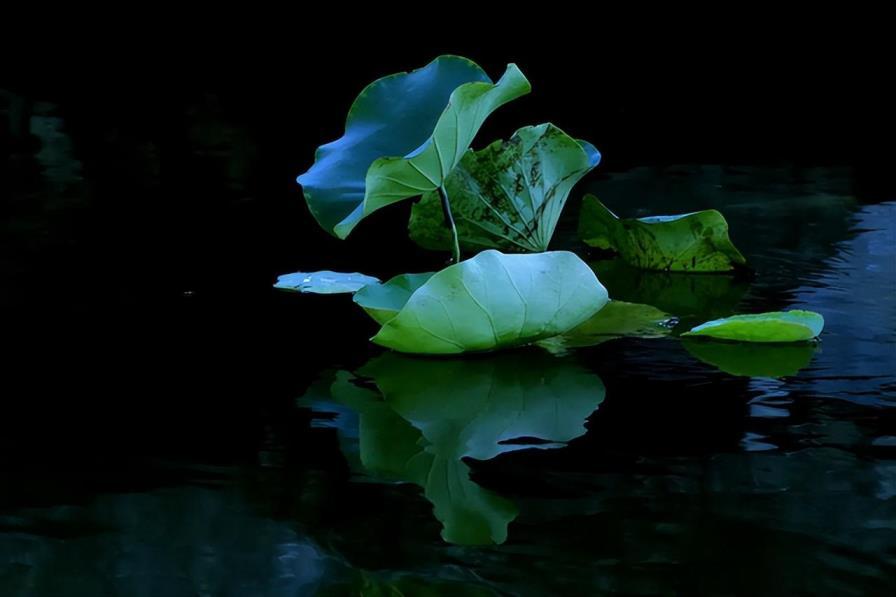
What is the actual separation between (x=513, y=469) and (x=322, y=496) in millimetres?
159

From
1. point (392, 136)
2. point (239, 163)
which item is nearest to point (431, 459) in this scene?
point (392, 136)

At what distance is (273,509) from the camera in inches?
36.2

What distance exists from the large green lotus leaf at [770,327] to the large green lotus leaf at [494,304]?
147mm

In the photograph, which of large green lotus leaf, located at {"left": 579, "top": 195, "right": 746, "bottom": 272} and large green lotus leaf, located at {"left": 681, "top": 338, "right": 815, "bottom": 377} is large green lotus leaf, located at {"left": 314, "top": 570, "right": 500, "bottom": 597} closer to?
large green lotus leaf, located at {"left": 681, "top": 338, "right": 815, "bottom": 377}

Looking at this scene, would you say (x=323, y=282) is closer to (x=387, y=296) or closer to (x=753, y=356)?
(x=387, y=296)

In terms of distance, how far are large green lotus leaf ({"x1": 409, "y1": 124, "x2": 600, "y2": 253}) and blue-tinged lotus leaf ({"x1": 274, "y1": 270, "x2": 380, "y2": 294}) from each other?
0.21 metres

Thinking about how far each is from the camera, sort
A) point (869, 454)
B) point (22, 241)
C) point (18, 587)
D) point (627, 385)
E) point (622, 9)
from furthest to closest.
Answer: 1. point (622, 9)
2. point (22, 241)
3. point (627, 385)
4. point (869, 454)
5. point (18, 587)

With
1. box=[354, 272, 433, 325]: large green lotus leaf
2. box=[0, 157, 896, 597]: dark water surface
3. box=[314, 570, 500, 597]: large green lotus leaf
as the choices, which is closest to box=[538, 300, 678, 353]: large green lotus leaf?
box=[0, 157, 896, 597]: dark water surface

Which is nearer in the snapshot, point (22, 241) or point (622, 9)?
point (22, 241)

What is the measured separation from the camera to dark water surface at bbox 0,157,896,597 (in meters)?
0.80

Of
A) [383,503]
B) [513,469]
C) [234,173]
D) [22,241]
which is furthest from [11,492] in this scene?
[234,173]

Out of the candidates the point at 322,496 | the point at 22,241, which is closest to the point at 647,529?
the point at 322,496

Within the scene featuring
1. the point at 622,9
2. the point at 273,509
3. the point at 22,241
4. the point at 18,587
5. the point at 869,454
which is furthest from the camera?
the point at 622,9

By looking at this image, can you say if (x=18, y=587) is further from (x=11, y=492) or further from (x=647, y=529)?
(x=647, y=529)
